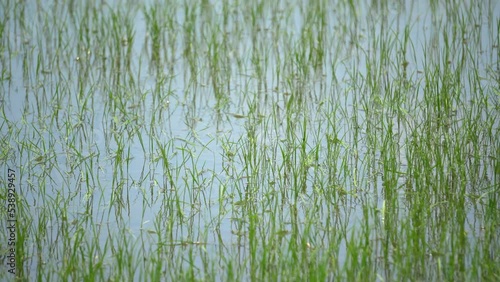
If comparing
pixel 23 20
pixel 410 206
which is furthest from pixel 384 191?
pixel 23 20

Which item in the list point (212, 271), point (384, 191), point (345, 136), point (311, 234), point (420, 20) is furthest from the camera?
point (420, 20)

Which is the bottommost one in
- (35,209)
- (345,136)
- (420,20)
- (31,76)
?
(35,209)

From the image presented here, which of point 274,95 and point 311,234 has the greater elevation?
point 274,95

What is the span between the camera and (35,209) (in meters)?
4.42

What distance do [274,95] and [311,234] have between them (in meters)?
1.77

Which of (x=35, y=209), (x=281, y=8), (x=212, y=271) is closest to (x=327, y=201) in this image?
(x=212, y=271)

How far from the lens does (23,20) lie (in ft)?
22.7

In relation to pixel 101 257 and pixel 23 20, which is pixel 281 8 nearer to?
pixel 23 20

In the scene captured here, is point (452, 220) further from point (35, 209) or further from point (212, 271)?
point (35, 209)

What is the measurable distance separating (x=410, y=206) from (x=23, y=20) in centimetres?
359

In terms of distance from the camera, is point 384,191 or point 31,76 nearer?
point 384,191

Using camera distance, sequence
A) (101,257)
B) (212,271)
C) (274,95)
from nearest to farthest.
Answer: (212,271) → (101,257) → (274,95)

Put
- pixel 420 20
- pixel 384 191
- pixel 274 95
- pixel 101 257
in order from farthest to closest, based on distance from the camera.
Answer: pixel 420 20 → pixel 274 95 → pixel 384 191 → pixel 101 257

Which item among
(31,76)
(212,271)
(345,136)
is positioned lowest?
(212,271)
